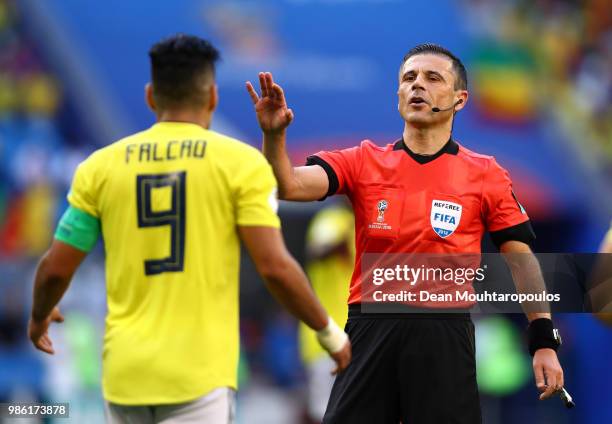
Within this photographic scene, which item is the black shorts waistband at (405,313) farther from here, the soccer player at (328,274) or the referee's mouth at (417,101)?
the soccer player at (328,274)

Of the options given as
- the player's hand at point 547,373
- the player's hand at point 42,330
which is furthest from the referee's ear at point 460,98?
the player's hand at point 42,330

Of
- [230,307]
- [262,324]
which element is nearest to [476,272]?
[230,307]

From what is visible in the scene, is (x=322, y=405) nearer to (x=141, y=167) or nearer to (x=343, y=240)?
(x=343, y=240)

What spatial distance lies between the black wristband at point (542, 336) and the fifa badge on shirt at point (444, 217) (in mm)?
637

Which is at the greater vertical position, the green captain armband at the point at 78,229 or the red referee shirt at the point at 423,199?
the red referee shirt at the point at 423,199

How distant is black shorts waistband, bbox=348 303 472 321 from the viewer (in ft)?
18.0

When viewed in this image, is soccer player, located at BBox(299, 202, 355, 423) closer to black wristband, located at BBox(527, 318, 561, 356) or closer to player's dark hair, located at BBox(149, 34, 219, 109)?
black wristband, located at BBox(527, 318, 561, 356)

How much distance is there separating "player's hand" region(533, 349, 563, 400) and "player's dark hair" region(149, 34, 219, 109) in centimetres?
213

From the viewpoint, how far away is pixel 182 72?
4535mm

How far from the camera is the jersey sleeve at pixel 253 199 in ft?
14.4

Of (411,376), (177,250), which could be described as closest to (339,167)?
(411,376)

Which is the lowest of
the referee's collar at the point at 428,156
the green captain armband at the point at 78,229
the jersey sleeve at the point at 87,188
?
the green captain armband at the point at 78,229

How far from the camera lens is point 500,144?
14961 millimetres

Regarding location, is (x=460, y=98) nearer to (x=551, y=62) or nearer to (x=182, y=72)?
(x=182, y=72)
